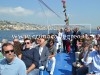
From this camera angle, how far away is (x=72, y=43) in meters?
17.9

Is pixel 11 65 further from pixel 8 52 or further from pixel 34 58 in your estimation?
pixel 34 58

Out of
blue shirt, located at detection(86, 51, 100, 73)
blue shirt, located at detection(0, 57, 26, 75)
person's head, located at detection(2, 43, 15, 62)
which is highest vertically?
person's head, located at detection(2, 43, 15, 62)

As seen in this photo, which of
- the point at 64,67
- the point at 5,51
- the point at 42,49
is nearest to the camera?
the point at 5,51

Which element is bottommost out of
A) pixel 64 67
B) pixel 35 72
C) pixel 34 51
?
pixel 64 67

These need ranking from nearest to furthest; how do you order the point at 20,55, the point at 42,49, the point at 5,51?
the point at 5,51 → the point at 20,55 → the point at 42,49

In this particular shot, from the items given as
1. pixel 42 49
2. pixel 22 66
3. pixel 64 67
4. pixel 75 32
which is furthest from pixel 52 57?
pixel 75 32

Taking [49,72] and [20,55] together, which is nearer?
[20,55]

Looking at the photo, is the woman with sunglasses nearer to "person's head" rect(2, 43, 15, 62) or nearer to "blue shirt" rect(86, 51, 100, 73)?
"person's head" rect(2, 43, 15, 62)

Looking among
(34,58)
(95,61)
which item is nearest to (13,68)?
(34,58)

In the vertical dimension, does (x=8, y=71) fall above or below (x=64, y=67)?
above

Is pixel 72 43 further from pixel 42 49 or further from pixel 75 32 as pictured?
pixel 42 49

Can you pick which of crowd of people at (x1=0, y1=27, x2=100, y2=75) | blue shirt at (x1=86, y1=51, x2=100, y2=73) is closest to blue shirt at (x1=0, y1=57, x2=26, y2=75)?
crowd of people at (x1=0, y1=27, x2=100, y2=75)

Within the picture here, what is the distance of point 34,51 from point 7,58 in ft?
7.95

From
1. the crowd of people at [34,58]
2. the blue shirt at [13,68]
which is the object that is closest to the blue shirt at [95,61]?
the crowd of people at [34,58]
